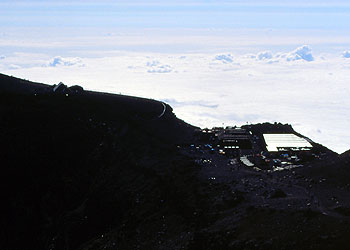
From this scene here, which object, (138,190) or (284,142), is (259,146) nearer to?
(284,142)

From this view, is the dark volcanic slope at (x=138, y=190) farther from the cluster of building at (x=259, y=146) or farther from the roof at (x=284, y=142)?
the roof at (x=284, y=142)

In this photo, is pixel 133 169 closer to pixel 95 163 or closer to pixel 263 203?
pixel 95 163

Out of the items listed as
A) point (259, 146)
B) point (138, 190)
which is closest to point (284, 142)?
point (259, 146)

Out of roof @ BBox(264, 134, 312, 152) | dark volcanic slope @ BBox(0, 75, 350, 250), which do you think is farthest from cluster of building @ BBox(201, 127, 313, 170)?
dark volcanic slope @ BBox(0, 75, 350, 250)

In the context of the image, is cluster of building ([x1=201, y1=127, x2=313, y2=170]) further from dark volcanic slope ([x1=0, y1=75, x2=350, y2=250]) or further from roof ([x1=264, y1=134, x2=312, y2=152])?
dark volcanic slope ([x1=0, y1=75, x2=350, y2=250])

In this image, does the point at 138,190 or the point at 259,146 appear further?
the point at 259,146

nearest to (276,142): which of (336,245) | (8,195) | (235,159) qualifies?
(235,159)
